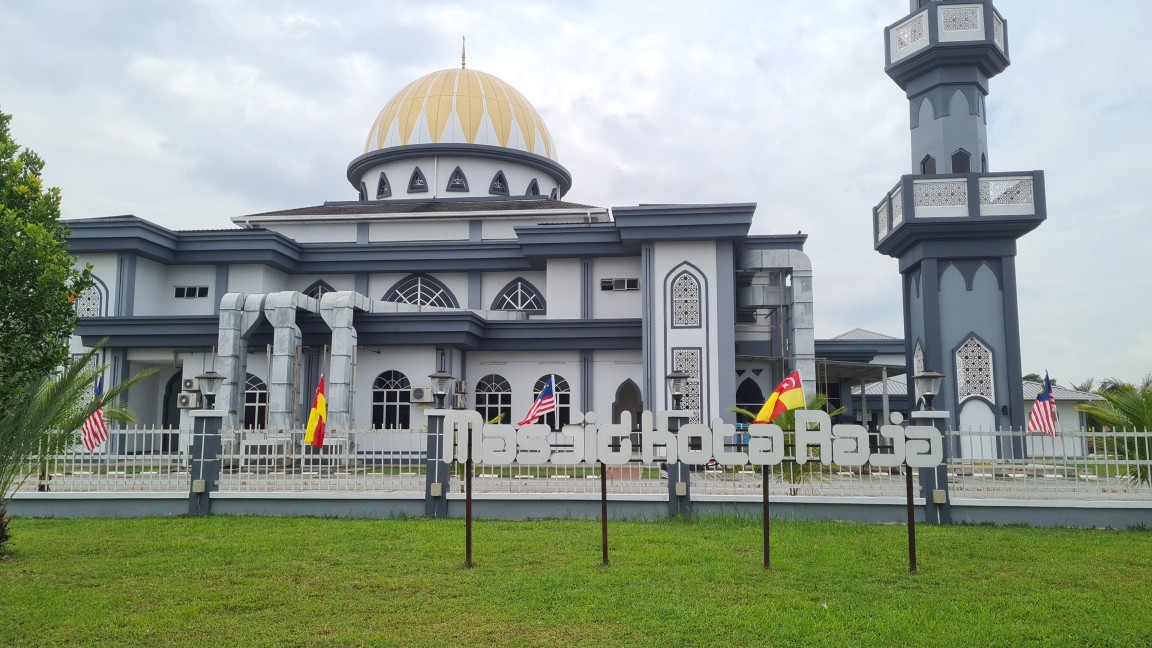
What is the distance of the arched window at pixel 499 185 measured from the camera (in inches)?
1129

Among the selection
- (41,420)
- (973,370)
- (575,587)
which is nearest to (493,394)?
(973,370)

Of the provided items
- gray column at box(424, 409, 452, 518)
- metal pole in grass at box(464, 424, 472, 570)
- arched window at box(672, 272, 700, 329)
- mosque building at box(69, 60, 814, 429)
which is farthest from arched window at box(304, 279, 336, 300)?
metal pole in grass at box(464, 424, 472, 570)

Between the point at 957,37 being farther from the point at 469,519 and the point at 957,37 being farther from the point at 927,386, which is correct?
the point at 469,519

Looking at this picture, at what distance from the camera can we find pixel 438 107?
1135 inches

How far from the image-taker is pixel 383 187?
2942 cm

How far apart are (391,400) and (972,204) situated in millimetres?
13925

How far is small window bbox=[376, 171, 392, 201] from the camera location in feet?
95.9

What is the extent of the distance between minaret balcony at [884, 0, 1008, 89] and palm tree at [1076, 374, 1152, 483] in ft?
33.2

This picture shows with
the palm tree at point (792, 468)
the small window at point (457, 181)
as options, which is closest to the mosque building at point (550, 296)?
the small window at point (457, 181)

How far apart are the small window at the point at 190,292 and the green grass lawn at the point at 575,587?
13.9 m

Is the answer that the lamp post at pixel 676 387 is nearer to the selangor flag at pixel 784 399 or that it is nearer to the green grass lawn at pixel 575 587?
the selangor flag at pixel 784 399

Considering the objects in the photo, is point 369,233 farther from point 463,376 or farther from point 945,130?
point 945,130

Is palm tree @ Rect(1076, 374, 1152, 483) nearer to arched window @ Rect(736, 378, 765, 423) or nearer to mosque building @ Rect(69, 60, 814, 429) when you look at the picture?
mosque building @ Rect(69, 60, 814, 429)

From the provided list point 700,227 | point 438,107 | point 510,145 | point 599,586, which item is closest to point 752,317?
point 700,227
